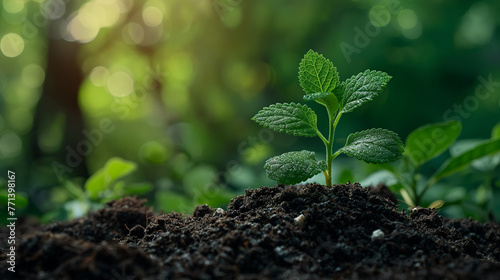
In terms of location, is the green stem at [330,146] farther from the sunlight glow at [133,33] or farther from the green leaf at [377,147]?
the sunlight glow at [133,33]

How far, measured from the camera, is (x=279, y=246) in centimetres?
75

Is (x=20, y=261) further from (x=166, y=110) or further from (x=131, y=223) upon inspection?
(x=166, y=110)

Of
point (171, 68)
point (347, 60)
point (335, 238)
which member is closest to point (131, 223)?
point (335, 238)

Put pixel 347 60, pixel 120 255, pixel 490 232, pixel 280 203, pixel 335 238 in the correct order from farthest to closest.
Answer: pixel 347 60 < pixel 490 232 < pixel 280 203 < pixel 335 238 < pixel 120 255

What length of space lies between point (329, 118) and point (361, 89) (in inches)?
3.6

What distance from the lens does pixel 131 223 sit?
1.12 meters

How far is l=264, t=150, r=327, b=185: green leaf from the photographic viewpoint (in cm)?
86

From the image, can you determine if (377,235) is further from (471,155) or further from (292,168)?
(471,155)

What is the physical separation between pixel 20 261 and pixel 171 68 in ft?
7.49

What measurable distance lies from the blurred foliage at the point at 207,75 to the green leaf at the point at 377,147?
3.57ft

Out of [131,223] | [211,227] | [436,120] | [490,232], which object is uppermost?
[436,120]

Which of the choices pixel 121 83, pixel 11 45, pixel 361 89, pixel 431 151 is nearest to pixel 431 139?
pixel 431 151

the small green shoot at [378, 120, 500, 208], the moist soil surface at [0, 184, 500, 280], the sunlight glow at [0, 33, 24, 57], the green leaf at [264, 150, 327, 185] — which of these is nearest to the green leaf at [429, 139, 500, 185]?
the small green shoot at [378, 120, 500, 208]

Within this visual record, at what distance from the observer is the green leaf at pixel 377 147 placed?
86 centimetres
